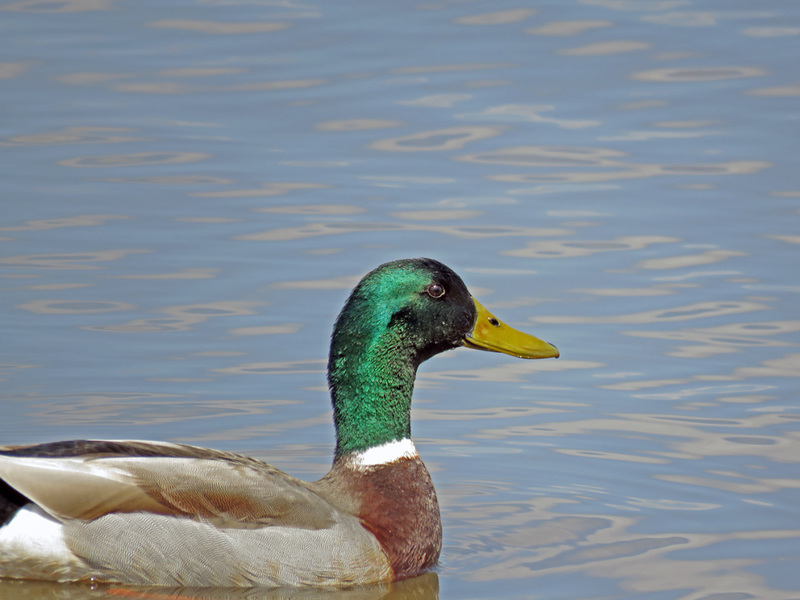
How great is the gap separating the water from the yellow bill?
0.85 metres

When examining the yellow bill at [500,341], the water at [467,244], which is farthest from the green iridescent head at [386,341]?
the water at [467,244]

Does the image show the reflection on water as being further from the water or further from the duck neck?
the duck neck

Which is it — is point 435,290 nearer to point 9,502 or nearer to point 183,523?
point 183,523

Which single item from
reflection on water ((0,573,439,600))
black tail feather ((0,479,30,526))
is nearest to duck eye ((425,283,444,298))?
reflection on water ((0,573,439,600))

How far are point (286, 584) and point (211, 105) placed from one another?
812 centimetres

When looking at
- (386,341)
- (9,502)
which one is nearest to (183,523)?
(9,502)

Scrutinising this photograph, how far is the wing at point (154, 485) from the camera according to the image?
6965 mm

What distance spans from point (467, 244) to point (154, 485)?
16.9 ft

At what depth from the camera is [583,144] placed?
549 inches

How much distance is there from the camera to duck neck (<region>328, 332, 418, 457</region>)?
773 centimetres

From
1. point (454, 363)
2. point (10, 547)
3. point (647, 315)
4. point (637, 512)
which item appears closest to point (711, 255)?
point (647, 315)

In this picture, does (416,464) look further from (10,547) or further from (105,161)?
(105,161)

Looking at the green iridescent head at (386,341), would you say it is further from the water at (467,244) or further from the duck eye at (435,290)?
the water at (467,244)

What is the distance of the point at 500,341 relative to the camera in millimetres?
8164
